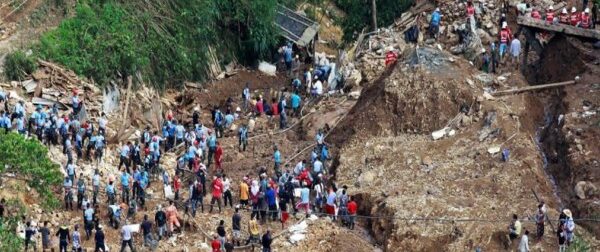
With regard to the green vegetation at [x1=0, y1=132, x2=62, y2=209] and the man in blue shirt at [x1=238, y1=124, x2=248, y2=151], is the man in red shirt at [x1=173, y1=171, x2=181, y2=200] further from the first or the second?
the green vegetation at [x1=0, y1=132, x2=62, y2=209]

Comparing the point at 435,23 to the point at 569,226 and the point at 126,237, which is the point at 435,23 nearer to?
the point at 569,226

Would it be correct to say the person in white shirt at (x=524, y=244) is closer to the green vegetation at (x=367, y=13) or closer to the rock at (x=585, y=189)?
the rock at (x=585, y=189)

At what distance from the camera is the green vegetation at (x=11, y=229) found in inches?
1220

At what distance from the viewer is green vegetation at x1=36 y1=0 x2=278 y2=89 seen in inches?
1791

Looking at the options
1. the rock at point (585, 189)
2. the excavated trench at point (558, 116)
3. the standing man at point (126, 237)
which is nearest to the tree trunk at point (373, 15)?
the excavated trench at point (558, 116)

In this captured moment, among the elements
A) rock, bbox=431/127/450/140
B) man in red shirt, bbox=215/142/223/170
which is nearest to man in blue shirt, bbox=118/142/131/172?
man in red shirt, bbox=215/142/223/170

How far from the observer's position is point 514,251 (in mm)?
33469

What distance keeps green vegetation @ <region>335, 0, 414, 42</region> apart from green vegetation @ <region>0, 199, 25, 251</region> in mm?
19209

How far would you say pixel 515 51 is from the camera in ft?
138

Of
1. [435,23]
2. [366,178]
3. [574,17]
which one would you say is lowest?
[366,178]

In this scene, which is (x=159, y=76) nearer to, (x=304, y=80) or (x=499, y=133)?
(x=304, y=80)

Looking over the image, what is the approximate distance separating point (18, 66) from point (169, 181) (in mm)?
7469

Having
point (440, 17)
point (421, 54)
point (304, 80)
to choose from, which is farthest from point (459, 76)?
point (304, 80)

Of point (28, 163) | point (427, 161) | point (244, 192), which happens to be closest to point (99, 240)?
point (28, 163)
